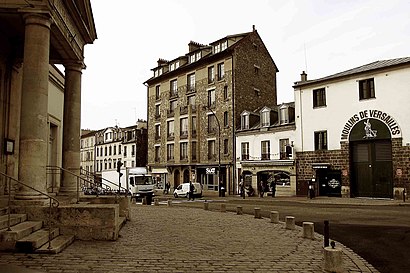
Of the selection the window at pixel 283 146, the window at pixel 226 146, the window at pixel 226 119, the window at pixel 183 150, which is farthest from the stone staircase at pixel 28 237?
the window at pixel 183 150

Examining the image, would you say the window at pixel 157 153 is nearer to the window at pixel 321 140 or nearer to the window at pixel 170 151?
the window at pixel 170 151

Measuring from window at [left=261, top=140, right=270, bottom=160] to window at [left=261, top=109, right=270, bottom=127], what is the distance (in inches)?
69.1

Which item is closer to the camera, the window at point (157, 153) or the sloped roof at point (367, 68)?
the sloped roof at point (367, 68)

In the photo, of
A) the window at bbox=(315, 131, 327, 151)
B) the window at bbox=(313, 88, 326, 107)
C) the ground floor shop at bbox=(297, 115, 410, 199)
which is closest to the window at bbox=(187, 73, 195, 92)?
the window at bbox=(313, 88, 326, 107)

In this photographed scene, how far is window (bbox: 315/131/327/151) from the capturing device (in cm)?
3488

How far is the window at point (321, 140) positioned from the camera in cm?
3488

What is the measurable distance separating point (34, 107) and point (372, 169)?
28.0 metres

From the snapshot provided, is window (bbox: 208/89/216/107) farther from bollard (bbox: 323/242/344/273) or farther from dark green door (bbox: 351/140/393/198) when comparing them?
bollard (bbox: 323/242/344/273)

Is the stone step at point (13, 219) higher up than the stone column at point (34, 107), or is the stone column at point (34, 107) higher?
the stone column at point (34, 107)

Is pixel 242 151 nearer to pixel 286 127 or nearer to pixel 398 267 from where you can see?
pixel 286 127

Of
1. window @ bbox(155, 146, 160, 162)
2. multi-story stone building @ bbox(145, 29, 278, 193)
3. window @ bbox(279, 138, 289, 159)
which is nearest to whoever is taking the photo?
window @ bbox(279, 138, 289, 159)

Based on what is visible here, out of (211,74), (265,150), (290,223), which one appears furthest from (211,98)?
(290,223)

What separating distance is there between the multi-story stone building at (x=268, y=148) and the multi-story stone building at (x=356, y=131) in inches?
47.7

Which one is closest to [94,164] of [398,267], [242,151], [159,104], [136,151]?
[136,151]
